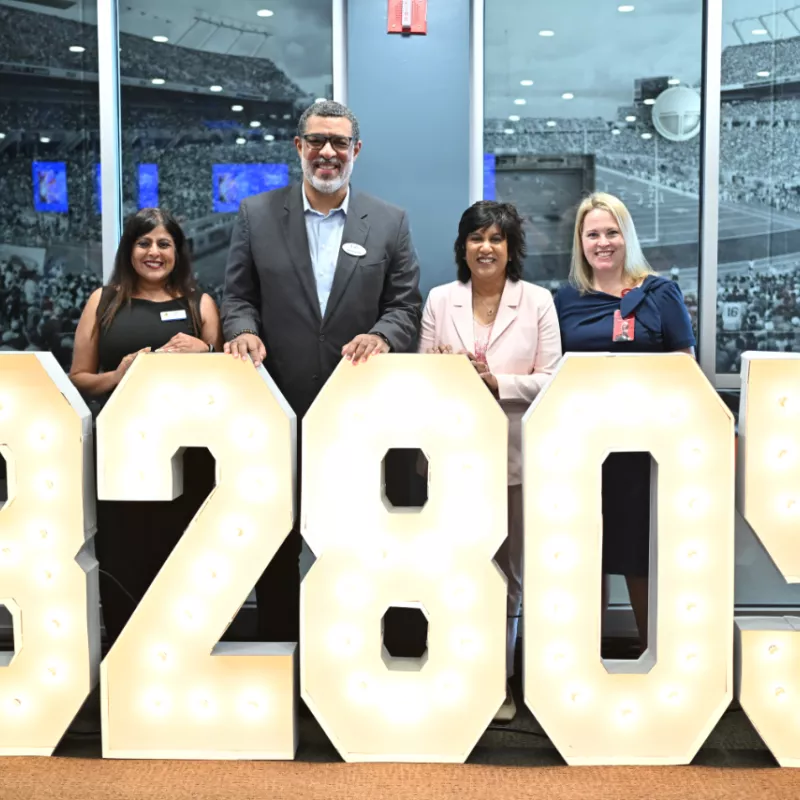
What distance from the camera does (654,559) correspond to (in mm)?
1910

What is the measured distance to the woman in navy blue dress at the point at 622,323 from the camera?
7.53 ft

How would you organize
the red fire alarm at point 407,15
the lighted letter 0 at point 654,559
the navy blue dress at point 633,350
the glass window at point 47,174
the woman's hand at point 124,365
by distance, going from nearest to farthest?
the lighted letter 0 at point 654,559
the woman's hand at point 124,365
the navy blue dress at point 633,350
the red fire alarm at point 407,15
the glass window at point 47,174

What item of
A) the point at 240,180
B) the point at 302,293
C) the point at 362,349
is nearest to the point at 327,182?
the point at 302,293

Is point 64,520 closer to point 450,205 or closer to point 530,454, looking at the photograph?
point 530,454

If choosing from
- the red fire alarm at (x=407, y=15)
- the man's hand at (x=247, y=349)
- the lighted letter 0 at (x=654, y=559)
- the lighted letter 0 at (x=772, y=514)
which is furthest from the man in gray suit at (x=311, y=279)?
the lighted letter 0 at (x=772, y=514)

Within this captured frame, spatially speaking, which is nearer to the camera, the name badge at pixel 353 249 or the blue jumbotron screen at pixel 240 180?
the name badge at pixel 353 249

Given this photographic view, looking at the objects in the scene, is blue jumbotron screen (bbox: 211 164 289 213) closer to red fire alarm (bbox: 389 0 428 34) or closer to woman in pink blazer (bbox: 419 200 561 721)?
red fire alarm (bbox: 389 0 428 34)

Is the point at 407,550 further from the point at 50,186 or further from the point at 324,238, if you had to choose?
the point at 50,186

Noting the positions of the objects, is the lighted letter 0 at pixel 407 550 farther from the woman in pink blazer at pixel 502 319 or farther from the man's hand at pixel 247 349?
the woman in pink blazer at pixel 502 319

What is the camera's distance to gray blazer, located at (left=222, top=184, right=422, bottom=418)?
238 cm

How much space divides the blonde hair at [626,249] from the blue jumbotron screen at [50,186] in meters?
2.02

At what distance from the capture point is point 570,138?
326 centimetres

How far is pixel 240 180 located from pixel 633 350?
174cm

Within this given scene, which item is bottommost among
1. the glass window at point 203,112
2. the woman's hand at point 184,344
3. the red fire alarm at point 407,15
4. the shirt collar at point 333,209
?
the woman's hand at point 184,344
